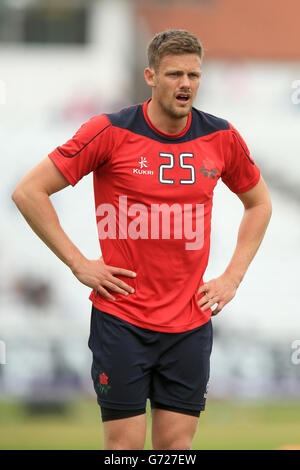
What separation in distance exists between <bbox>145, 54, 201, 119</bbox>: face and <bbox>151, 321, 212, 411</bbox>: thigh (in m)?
0.97

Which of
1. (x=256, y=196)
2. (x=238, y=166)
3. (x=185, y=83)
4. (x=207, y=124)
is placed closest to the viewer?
(x=185, y=83)

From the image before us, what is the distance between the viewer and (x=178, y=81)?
129 inches

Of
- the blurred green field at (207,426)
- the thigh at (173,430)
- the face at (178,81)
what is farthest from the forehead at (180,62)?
the blurred green field at (207,426)

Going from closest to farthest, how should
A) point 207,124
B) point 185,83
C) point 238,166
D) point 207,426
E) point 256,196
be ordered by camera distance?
point 185,83, point 207,124, point 238,166, point 256,196, point 207,426

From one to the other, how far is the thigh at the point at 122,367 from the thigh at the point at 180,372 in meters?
0.08

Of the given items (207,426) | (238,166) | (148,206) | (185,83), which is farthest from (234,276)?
(207,426)

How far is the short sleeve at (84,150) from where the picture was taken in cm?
329

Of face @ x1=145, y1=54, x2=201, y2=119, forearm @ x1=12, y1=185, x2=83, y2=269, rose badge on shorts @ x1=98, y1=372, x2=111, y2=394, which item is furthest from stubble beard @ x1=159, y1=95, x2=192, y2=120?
rose badge on shorts @ x1=98, y1=372, x2=111, y2=394

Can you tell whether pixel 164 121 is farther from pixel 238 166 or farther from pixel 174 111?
pixel 238 166

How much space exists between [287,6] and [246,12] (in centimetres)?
125

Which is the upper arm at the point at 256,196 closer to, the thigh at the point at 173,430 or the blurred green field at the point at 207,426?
the thigh at the point at 173,430

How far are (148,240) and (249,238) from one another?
2.06 feet

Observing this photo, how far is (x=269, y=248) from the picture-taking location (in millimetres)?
7562

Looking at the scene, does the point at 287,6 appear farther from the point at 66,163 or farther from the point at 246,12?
the point at 66,163
